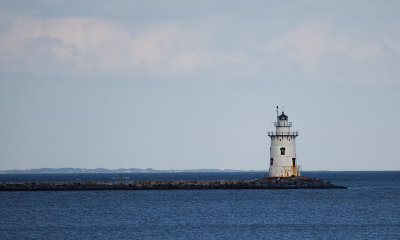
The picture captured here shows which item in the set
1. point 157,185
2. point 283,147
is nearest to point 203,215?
point 283,147

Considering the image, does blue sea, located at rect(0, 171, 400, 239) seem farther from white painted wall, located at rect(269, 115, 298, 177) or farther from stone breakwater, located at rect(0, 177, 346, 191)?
white painted wall, located at rect(269, 115, 298, 177)

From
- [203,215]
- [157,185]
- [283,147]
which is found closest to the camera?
[203,215]

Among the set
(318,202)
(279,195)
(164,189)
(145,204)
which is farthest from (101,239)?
(164,189)

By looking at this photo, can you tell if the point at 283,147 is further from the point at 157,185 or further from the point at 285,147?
the point at 157,185

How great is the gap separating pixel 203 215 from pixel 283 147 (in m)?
20.6

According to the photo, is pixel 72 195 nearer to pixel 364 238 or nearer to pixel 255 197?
pixel 255 197

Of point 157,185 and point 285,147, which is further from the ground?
point 285,147

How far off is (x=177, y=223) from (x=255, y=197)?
80.1 feet

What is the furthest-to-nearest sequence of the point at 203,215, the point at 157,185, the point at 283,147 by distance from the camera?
the point at 157,185 < the point at 283,147 < the point at 203,215

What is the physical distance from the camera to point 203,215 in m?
61.6

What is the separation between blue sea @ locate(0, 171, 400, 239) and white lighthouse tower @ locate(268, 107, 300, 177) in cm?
328

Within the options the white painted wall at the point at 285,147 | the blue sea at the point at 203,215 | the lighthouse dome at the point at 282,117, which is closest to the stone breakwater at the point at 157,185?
the blue sea at the point at 203,215

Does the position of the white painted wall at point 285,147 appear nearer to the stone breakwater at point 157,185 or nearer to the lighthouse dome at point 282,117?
the lighthouse dome at point 282,117

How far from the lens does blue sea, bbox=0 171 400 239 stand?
49656 millimetres
